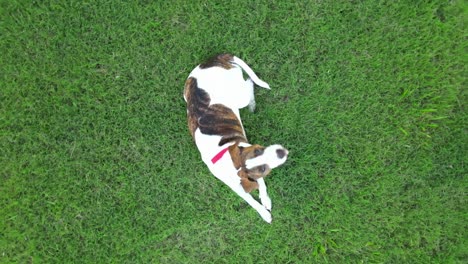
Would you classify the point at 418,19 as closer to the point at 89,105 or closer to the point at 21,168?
the point at 89,105

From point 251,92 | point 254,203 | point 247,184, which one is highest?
point 251,92

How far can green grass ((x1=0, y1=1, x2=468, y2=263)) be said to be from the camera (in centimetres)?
383

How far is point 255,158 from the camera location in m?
2.84

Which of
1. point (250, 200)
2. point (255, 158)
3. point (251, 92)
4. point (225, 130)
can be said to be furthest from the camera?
point (251, 92)

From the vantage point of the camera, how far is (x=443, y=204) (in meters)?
3.81

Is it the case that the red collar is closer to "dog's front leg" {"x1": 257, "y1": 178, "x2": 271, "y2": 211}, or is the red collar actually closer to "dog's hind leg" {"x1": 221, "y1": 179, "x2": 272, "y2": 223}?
"dog's hind leg" {"x1": 221, "y1": 179, "x2": 272, "y2": 223}

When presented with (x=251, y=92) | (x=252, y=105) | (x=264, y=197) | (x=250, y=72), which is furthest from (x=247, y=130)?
(x=264, y=197)

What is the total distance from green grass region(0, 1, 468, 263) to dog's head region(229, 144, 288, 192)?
103 cm

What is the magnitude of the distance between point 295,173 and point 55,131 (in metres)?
2.95

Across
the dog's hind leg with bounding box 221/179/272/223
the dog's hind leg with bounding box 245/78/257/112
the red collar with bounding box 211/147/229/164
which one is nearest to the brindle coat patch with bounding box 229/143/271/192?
the red collar with bounding box 211/147/229/164

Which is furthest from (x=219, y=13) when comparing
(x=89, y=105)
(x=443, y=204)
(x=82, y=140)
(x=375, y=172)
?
(x=443, y=204)

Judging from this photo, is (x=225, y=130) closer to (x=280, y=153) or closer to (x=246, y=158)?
(x=246, y=158)

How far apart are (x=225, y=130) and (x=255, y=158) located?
468 millimetres

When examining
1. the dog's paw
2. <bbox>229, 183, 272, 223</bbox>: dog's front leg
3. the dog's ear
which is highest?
the dog's paw
